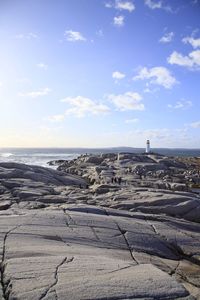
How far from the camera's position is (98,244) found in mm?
11383

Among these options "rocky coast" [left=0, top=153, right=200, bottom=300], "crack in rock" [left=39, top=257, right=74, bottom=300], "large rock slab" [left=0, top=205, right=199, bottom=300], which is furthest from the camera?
"rocky coast" [left=0, top=153, right=200, bottom=300]

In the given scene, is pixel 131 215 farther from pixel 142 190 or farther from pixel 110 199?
pixel 142 190

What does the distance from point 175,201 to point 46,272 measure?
37.9 feet

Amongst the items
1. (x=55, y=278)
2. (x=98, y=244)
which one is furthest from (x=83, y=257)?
(x=98, y=244)

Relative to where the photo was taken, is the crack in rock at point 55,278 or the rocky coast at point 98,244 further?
the rocky coast at point 98,244

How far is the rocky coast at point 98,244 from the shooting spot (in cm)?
733

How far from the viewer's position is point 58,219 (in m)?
13.2

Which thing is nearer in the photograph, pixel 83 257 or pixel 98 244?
pixel 83 257

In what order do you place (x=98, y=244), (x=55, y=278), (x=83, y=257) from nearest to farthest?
(x=55, y=278) → (x=83, y=257) → (x=98, y=244)

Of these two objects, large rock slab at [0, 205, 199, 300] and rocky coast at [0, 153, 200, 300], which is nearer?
large rock slab at [0, 205, 199, 300]

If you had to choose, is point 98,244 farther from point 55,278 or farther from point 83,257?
point 55,278

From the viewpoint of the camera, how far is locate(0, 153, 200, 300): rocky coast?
7332 millimetres

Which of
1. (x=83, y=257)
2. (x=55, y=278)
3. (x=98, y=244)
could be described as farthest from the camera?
(x=98, y=244)

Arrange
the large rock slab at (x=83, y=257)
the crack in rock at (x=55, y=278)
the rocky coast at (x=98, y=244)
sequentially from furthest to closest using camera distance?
the rocky coast at (x=98, y=244) → the large rock slab at (x=83, y=257) → the crack in rock at (x=55, y=278)
